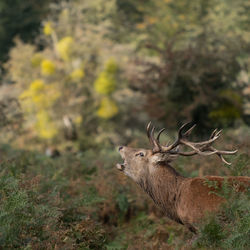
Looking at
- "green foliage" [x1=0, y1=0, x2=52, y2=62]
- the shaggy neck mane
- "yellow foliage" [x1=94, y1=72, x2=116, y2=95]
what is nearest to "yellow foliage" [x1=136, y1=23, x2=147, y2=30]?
"green foliage" [x1=0, y1=0, x2=52, y2=62]

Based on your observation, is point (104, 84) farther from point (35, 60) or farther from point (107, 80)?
point (35, 60)

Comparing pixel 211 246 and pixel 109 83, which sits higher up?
pixel 211 246

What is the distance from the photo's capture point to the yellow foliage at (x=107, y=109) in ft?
86.2

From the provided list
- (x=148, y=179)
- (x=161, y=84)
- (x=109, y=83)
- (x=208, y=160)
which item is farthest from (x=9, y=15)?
(x=148, y=179)

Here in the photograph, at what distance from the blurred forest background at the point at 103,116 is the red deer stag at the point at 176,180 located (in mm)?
370

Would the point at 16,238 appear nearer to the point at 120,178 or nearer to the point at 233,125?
the point at 120,178

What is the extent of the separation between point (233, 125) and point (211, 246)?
13.1 meters

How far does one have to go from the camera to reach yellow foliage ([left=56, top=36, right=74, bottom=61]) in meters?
26.5

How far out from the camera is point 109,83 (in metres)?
26.2

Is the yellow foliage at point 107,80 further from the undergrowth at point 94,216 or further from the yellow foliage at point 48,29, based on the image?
the undergrowth at point 94,216

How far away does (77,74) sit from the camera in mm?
25797

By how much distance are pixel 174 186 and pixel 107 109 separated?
20372 mm

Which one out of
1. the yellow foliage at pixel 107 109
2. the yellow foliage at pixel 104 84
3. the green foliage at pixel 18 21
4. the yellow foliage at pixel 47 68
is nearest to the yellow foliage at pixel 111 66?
the yellow foliage at pixel 104 84

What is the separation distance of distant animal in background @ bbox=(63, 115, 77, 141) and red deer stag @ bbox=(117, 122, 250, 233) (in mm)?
19390
